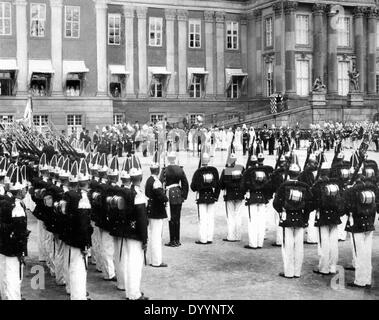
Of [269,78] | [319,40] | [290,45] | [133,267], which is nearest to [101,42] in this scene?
[269,78]

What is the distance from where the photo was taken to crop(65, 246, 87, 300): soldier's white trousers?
940 cm

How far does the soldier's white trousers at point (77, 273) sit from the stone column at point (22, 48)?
117ft

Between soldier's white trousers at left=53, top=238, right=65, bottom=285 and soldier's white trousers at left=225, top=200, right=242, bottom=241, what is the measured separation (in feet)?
15.7

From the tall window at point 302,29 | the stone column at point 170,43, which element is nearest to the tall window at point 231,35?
the stone column at point 170,43

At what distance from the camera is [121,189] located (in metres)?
10.2

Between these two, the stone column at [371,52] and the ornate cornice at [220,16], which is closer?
the ornate cornice at [220,16]

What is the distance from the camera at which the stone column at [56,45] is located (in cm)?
4384

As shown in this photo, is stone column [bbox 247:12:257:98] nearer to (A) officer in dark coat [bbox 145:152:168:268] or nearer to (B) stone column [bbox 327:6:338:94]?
(B) stone column [bbox 327:6:338:94]

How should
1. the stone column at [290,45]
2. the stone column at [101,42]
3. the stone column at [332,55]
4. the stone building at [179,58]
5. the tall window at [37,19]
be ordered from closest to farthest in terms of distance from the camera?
the tall window at [37,19], the stone building at [179,58], the stone column at [101,42], the stone column at [290,45], the stone column at [332,55]

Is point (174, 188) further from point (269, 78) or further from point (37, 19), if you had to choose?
point (269, 78)

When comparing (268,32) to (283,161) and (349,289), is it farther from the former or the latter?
(349,289)

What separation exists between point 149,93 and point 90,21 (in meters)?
7.75

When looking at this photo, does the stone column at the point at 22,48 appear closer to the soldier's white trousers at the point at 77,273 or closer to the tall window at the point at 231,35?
the tall window at the point at 231,35
